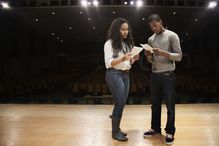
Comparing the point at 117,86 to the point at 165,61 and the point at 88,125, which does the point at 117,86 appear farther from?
the point at 88,125

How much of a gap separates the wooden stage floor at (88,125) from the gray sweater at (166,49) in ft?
2.33

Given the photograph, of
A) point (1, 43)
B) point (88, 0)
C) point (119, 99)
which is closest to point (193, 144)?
point (119, 99)

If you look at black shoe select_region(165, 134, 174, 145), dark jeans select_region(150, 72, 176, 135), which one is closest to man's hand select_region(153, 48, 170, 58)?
dark jeans select_region(150, 72, 176, 135)

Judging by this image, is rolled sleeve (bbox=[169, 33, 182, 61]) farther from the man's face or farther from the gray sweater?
the man's face

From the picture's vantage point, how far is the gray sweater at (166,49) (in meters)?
2.69

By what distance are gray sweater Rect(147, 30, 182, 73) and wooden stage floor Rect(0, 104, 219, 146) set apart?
28.0 inches

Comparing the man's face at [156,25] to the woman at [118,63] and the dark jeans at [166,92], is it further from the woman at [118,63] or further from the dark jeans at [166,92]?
the dark jeans at [166,92]

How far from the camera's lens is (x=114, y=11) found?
13.9m

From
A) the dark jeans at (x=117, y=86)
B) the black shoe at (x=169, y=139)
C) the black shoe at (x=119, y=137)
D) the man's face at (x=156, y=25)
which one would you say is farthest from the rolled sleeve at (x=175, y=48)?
the black shoe at (x=119, y=137)

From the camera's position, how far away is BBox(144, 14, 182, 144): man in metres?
2.69

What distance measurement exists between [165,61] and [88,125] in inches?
49.1

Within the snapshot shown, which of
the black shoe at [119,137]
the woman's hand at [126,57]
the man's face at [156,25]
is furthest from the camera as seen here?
the black shoe at [119,137]

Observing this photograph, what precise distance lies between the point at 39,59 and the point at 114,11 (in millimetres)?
6543

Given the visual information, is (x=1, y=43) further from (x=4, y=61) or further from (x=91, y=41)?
(x=91, y=41)
